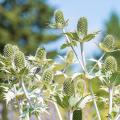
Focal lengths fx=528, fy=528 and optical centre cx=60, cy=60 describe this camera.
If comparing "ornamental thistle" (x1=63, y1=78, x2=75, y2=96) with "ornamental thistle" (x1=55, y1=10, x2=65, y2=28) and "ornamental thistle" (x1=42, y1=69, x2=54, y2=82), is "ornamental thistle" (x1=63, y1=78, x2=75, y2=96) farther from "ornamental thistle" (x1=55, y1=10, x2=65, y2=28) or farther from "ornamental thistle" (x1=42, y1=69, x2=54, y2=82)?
"ornamental thistle" (x1=55, y1=10, x2=65, y2=28)

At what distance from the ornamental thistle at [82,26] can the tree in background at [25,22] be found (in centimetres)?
2481

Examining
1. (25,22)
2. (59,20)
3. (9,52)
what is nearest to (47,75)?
(9,52)

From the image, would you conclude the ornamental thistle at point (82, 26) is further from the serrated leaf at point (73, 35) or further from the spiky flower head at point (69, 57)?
the spiky flower head at point (69, 57)

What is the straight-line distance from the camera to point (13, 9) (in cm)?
2838

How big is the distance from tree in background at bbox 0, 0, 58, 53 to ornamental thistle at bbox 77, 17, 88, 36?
24805 mm

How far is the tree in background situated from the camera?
27844 mm

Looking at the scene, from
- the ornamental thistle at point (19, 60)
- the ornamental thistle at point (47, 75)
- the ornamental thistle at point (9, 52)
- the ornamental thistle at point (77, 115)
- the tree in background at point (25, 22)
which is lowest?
the ornamental thistle at point (77, 115)

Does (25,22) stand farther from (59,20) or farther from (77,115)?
(77,115)

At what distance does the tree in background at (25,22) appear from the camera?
27844 mm

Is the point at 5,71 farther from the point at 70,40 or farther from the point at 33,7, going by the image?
the point at 33,7

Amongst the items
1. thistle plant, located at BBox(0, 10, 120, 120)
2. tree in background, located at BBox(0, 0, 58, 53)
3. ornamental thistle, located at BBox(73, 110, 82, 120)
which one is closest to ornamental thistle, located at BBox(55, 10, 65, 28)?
thistle plant, located at BBox(0, 10, 120, 120)

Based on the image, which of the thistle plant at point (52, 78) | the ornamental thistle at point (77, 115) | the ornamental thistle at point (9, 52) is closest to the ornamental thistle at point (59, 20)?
the thistle plant at point (52, 78)

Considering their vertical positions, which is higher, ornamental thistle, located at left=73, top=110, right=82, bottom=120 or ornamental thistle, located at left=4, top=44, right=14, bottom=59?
ornamental thistle, located at left=4, top=44, right=14, bottom=59

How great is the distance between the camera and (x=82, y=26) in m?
1.98
